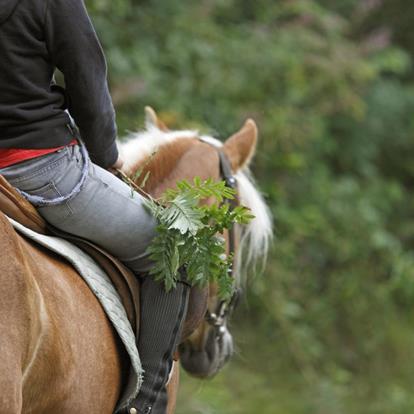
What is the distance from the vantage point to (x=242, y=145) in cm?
407

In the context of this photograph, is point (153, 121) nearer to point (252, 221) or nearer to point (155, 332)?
point (252, 221)

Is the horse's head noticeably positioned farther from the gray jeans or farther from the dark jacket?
the dark jacket

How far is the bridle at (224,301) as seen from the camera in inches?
150

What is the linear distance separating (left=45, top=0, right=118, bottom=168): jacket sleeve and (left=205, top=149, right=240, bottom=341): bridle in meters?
0.77

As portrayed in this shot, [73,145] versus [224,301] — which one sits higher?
[73,145]

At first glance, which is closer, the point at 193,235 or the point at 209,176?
the point at 193,235

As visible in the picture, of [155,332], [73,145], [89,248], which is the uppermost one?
[73,145]

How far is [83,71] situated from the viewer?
9.34ft

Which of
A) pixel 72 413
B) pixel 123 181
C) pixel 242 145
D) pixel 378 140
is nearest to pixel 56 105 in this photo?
pixel 123 181

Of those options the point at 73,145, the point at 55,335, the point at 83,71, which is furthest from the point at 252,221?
the point at 55,335

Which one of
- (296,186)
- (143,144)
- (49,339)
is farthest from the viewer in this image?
(296,186)

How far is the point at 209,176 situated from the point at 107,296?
0.94 metres

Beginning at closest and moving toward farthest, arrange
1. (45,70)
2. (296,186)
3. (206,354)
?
(45,70), (206,354), (296,186)

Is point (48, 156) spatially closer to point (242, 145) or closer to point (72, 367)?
point (72, 367)
